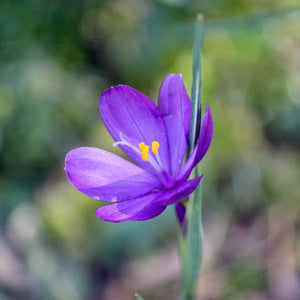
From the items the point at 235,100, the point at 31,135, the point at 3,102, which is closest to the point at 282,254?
the point at 235,100

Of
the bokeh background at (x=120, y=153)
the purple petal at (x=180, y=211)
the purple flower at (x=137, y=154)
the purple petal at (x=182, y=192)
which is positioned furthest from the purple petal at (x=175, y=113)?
the bokeh background at (x=120, y=153)

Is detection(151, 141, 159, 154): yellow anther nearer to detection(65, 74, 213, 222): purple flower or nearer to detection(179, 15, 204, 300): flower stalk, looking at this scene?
detection(65, 74, 213, 222): purple flower

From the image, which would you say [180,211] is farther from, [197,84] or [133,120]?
[197,84]

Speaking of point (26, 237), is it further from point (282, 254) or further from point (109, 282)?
point (282, 254)

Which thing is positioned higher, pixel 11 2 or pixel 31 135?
pixel 11 2

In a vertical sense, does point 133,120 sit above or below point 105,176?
above

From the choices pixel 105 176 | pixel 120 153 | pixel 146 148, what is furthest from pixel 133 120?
pixel 120 153

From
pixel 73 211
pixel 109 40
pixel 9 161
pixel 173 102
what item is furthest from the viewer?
pixel 109 40
